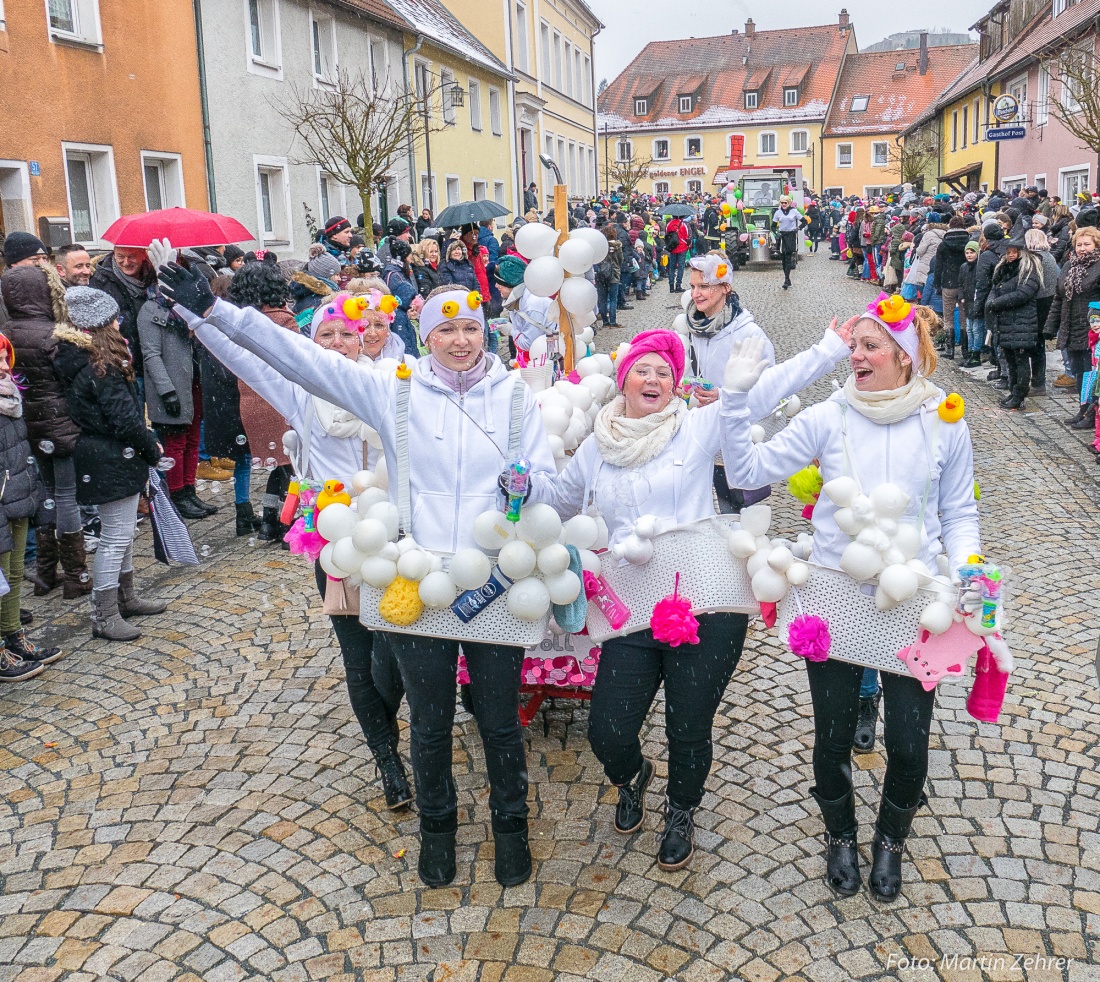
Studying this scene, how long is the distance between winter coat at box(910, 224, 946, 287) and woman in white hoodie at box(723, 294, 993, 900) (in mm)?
13016

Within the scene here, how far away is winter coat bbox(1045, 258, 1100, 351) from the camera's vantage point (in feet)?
32.6

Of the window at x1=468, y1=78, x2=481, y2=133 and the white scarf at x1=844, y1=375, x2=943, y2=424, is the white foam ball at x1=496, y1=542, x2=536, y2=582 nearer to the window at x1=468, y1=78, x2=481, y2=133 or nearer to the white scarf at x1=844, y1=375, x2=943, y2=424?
the white scarf at x1=844, y1=375, x2=943, y2=424

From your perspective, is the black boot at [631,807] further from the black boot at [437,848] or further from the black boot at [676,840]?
the black boot at [437,848]

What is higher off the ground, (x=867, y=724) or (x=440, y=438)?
(x=440, y=438)

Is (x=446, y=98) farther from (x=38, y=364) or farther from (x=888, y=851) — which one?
(x=888, y=851)

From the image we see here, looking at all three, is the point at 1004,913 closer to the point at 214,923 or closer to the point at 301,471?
the point at 214,923

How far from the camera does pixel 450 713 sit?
3.66 meters

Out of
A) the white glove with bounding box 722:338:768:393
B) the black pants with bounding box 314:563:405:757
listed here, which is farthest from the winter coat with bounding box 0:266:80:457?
the white glove with bounding box 722:338:768:393

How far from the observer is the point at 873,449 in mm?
3498

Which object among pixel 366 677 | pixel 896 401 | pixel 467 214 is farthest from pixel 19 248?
pixel 467 214

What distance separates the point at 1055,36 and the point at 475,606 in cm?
2995

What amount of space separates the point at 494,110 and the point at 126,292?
2786 cm

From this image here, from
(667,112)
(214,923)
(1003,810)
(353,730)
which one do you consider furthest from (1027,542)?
(667,112)

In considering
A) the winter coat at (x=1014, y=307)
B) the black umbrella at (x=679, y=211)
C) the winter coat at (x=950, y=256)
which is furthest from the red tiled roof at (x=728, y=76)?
the winter coat at (x=1014, y=307)
